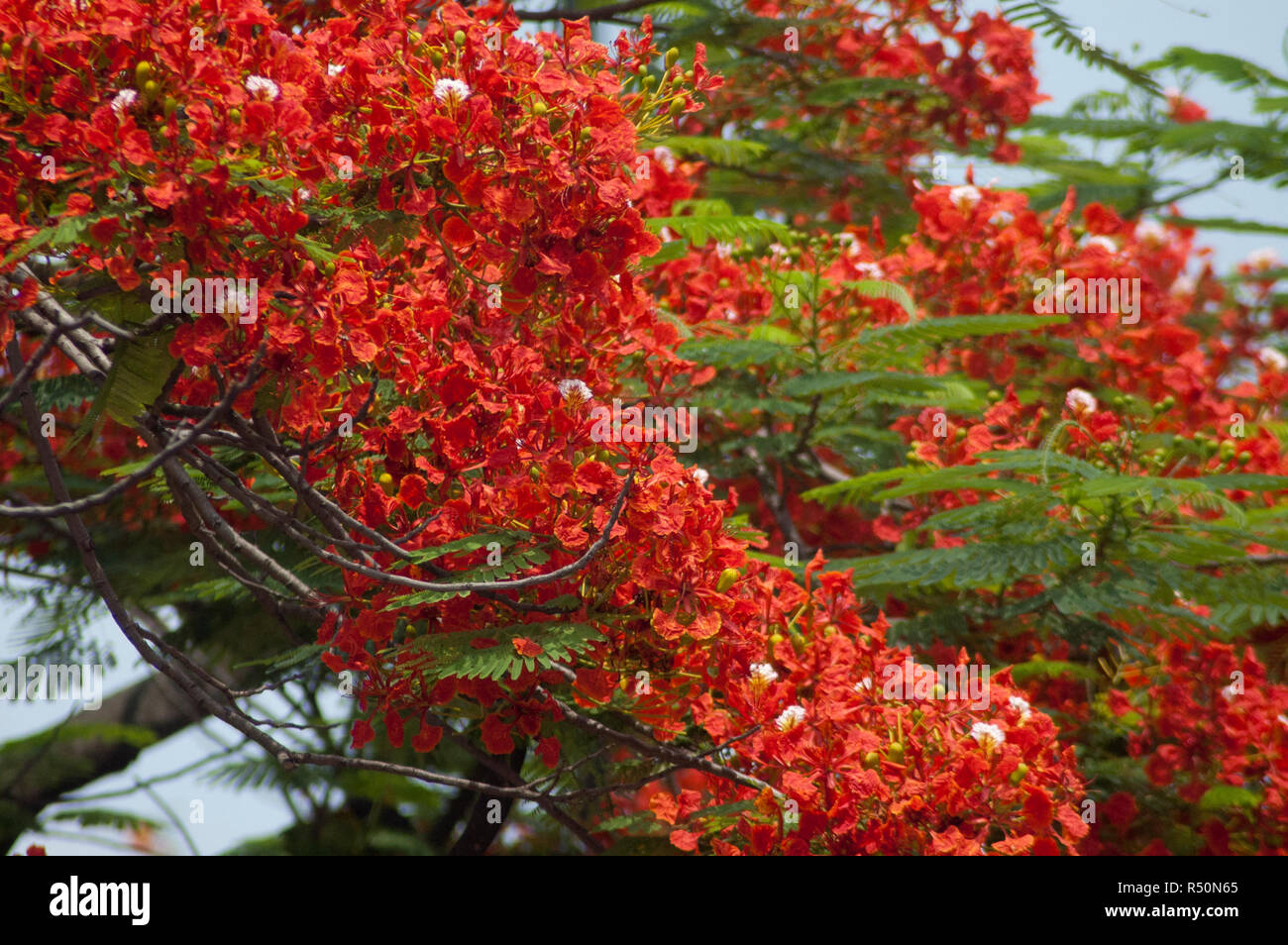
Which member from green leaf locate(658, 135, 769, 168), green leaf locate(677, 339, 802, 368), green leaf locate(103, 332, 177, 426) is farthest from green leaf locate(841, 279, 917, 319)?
green leaf locate(103, 332, 177, 426)

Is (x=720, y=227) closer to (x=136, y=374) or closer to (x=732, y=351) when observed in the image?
(x=732, y=351)

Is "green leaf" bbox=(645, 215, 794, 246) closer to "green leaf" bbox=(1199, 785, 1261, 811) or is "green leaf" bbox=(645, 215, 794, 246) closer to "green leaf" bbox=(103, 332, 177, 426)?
"green leaf" bbox=(103, 332, 177, 426)

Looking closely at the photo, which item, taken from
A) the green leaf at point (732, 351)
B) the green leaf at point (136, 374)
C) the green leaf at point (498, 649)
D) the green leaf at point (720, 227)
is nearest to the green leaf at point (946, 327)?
the green leaf at point (732, 351)

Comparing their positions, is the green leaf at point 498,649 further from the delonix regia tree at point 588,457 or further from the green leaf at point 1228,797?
the green leaf at point 1228,797

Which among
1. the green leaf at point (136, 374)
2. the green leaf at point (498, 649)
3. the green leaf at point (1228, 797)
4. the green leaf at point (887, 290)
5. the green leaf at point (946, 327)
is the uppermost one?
the green leaf at point (887, 290)

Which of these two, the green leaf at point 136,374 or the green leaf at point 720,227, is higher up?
the green leaf at point 720,227

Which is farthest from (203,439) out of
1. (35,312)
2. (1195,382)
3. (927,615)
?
(1195,382)

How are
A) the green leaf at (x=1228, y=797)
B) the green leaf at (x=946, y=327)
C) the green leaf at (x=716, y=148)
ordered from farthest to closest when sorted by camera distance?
the green leaf at (x=716, y=148) → the green leaf at (x=946, y=327) → the green leaf at (x=1228, y=797)

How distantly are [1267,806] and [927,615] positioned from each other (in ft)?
3.78

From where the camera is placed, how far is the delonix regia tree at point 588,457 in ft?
6.75

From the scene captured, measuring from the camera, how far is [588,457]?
92.4 inches

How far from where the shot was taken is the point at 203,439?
7.57ft

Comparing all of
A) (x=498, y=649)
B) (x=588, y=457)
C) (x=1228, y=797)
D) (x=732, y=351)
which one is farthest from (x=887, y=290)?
(x=498, y=649)
